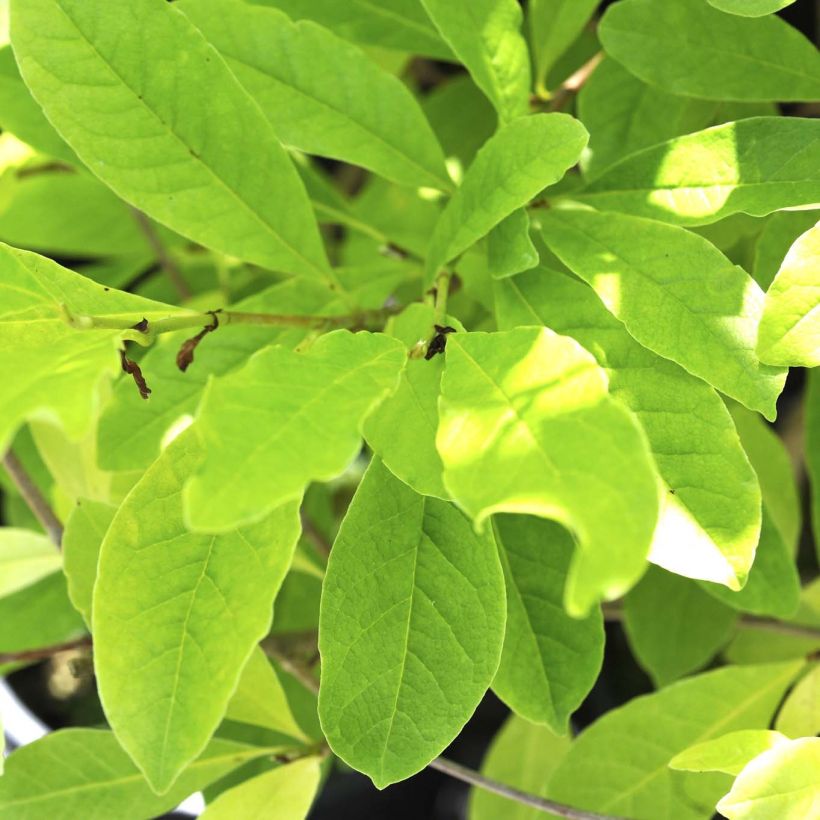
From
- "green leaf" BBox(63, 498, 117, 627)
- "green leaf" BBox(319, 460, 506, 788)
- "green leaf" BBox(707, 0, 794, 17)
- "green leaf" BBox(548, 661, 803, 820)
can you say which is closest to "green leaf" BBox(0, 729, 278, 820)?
"green leaf" BBox(63, 498, 117, 627)

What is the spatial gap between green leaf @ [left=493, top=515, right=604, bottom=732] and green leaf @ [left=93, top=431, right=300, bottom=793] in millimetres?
220

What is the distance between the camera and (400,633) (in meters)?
0.59

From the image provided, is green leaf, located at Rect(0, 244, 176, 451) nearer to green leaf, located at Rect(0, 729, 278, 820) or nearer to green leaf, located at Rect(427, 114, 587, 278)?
green leaf, located at Rect(427, 114, 587, 278)

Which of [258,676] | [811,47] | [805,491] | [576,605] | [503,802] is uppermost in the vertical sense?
[811,47]

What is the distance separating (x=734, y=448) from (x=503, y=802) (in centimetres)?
58

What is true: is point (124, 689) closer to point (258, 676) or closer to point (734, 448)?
point (258, 676)

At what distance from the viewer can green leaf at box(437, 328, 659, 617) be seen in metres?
0.35

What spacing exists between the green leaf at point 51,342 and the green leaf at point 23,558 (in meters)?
0.42

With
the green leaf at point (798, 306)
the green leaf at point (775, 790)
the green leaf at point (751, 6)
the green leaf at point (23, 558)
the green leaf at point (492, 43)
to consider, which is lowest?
the green leaf at point (775, 790)

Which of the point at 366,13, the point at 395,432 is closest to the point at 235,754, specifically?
the point at 395,432

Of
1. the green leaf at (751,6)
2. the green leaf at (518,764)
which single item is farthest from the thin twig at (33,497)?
the green leaf at (751,6)

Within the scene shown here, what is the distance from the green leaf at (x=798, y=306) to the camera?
0.51 meters

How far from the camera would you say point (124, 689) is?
0.53 m

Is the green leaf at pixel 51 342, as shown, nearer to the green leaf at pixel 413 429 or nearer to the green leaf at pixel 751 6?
the green leaf at pixel 413 429
